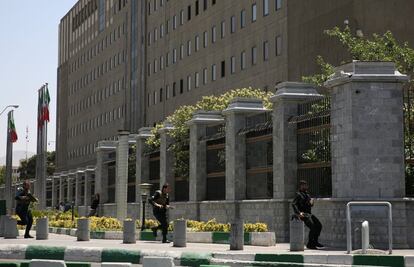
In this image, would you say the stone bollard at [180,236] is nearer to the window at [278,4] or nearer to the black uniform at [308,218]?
the black uniform at [308,218]

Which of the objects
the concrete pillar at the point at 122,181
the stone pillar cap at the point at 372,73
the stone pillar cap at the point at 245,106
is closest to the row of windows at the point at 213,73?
the concrete pillar at the point at 122,181

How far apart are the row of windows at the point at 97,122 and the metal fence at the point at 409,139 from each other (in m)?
72.4

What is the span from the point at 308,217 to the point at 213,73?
47.4 metres

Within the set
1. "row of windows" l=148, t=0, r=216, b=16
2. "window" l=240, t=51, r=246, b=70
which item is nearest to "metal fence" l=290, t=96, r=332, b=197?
"window" l=240, t=51, r=246, b=70

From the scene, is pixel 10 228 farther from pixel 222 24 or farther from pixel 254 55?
pixel 222 24

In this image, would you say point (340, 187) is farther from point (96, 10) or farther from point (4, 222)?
point (96, 10)

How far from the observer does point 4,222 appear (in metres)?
27.5

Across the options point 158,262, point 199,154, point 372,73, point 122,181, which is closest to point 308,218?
point 372,73

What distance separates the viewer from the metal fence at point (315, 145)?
893 inches

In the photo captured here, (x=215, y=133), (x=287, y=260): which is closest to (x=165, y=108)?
(x=215, y=133)

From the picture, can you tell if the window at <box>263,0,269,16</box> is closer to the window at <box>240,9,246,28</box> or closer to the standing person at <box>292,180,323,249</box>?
the window at <box>240,9,246,28</box>

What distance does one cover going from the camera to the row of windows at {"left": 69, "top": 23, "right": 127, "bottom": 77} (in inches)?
3781

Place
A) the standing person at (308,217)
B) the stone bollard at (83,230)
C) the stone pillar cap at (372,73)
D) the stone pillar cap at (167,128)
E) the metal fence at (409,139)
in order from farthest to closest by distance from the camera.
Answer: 1. the stone pillar cap at (167,128)
2. the stone bollard at (83,230)
3. the metal fence at (409,139)
4. the stone pillar cap at (372,73)
5. the standing person at (308,217)

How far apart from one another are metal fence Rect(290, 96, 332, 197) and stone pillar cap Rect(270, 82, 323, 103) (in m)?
0.29
